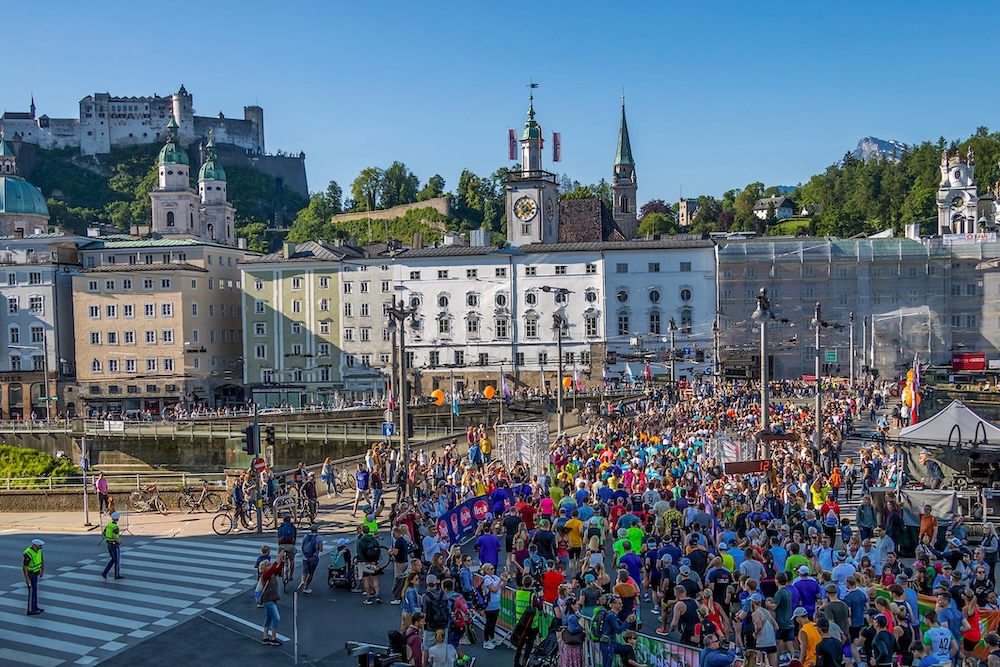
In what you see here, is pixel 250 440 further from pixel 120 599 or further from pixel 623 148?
pixel 623 148

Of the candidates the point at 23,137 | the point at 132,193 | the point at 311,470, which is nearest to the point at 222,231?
the point at 132,193

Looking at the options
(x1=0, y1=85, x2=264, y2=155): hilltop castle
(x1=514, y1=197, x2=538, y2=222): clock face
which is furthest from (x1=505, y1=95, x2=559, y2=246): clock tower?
(x1=0, y1=85, x2=264, y2=155): hilltop castle

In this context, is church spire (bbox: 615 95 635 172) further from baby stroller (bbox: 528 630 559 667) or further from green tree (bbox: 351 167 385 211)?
baby stroller (bbox: 528 630 559 667)

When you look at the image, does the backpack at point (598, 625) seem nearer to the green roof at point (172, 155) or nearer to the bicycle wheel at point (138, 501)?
the bicycle wheel at point (138, 501)

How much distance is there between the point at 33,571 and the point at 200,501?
1193 centimetres

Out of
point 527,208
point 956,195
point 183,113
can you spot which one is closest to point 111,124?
point 183,113

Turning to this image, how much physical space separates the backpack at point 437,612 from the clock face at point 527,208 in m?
76.6

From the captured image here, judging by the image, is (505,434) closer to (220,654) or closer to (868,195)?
(220,654)

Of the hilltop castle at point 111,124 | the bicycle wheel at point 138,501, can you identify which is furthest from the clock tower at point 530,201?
the hilltop castle at point 111,124

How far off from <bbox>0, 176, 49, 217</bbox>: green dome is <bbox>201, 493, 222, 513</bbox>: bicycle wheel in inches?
3481

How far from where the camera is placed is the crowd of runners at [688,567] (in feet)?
44.9

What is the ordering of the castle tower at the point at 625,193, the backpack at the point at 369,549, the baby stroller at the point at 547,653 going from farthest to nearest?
the castle tower at the point at 625,193 → the backpack at the point at 369,549 → the baby stroller at the point at 547,653

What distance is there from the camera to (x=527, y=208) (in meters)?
90.7

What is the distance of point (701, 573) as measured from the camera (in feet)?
55.9
